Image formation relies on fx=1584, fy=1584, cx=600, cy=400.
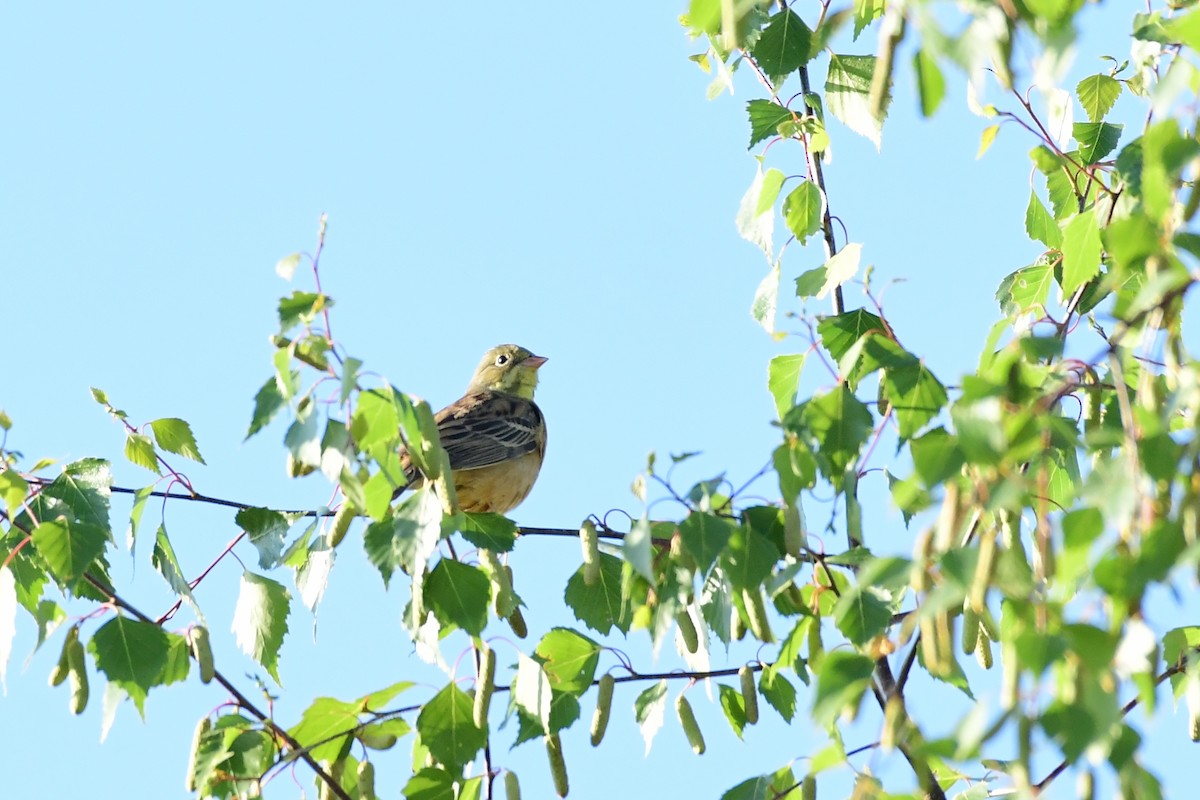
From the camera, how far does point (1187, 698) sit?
15.5ft

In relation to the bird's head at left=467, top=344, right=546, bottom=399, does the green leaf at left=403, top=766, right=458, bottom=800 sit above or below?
below

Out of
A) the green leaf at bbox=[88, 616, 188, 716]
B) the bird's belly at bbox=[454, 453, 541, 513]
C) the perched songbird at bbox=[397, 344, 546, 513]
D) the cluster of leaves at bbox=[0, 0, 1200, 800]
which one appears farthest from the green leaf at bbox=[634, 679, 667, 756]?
the bird's belly at bbox=[454, 453, 541, 513]

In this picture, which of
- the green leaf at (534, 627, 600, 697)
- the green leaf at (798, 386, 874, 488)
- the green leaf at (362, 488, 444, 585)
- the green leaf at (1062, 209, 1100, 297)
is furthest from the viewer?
the green leaf at (534, 627, 600, 697)

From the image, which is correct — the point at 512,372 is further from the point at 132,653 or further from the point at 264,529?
the point at 132,653

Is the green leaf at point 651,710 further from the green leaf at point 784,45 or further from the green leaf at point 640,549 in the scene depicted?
the green leaf at point 784,45

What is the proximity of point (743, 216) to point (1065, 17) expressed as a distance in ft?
8.06

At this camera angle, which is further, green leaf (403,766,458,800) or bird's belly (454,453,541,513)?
bird's belly (454,453,541,513)

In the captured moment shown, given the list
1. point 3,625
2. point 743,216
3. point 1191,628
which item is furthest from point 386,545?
point 1191,628

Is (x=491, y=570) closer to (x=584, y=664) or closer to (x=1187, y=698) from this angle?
(x=584, y=664)

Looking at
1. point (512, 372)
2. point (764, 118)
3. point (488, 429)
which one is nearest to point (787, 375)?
point (764, 118)

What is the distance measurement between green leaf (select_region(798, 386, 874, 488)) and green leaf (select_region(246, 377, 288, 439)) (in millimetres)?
1219

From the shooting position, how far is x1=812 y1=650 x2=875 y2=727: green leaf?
2660 millimetres

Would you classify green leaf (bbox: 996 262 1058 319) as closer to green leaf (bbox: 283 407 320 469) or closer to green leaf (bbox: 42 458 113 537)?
green leaf (bbox: 283 407 320 469)

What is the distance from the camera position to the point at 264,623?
16.1 feet
